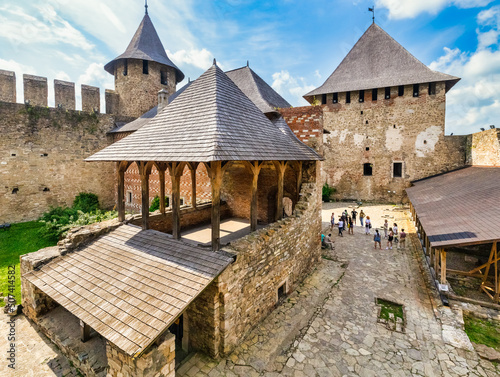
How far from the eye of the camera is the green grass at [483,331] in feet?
16.1

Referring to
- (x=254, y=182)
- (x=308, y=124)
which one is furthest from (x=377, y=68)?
(x=254, y=182)

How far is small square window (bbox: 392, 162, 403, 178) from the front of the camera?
1812 cm

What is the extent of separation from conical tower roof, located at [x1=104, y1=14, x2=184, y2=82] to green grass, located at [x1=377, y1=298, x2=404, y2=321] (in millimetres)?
19987

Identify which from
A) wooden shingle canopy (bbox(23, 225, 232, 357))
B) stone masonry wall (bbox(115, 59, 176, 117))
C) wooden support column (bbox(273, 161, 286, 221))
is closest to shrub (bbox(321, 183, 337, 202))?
wooden support column (bbox(273, 161, 286, 221))

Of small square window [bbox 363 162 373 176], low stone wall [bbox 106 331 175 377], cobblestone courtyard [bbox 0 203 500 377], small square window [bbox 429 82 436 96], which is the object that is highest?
small square window [bbox 429 82 436 96]

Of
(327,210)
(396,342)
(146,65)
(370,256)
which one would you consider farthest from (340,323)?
(146,65)

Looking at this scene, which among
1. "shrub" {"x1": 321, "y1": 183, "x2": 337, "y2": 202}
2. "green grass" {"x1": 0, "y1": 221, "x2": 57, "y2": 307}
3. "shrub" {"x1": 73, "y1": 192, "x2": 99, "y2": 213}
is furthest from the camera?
"shrub" {"x1": 321, "y1": 183, "x2": 337, "y2": 202}

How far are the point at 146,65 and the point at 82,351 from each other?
1920cm

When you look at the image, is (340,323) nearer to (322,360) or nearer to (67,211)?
(322,360)

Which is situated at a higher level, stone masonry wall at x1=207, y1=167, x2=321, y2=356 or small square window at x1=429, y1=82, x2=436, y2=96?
small square window at x1=429, y1=82, x2=436, y2=96

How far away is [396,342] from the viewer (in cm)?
502

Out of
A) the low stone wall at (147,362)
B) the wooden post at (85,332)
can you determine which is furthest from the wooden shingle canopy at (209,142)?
the wooden post at (85,332)

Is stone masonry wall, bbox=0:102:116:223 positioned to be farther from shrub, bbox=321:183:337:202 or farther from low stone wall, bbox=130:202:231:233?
shrub, bbox=321:183:337:202

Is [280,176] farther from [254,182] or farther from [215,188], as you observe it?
[215,188]
